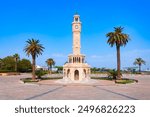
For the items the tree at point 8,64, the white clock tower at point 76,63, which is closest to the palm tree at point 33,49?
the white clock tower at point 76,63

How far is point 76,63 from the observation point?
186 ft

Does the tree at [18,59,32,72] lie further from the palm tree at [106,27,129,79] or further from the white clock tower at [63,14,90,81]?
the palm tree at [106,27,129,79]

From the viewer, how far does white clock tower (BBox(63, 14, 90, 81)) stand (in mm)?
56344

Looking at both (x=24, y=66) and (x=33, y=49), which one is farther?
(x=24, y=66)

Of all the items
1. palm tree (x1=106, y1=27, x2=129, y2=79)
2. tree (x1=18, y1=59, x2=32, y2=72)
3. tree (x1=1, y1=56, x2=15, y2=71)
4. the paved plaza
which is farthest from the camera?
tree (x1=18, y1=59, x2=32, y2=72)

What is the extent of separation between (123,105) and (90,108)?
6.42 feet

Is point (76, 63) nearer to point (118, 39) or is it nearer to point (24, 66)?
point (118, 39)

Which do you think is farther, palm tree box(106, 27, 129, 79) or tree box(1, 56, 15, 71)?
tree box(1, 56, 15, 71)

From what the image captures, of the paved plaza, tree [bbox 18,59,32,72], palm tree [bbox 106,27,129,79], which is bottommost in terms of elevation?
the paved plaza

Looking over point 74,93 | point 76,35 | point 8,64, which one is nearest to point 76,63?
point 76,35

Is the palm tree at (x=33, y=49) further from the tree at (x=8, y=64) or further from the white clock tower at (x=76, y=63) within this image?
the tree at (x=8, y=64)

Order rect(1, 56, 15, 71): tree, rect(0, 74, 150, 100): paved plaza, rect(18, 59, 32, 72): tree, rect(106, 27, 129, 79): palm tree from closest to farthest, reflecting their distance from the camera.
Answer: rect(0, 74, 150, 100): paved plaza → rect(106, 27, 129, 79): palm tree → rect(1, 56, 15, 71): tree → rect(18, 59, 32, 72): tree

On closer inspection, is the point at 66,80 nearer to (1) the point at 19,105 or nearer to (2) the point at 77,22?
(2) the point at 77,22

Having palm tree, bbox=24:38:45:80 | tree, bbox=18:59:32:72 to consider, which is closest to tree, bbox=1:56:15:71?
tree, bbox=18:59:32:72
